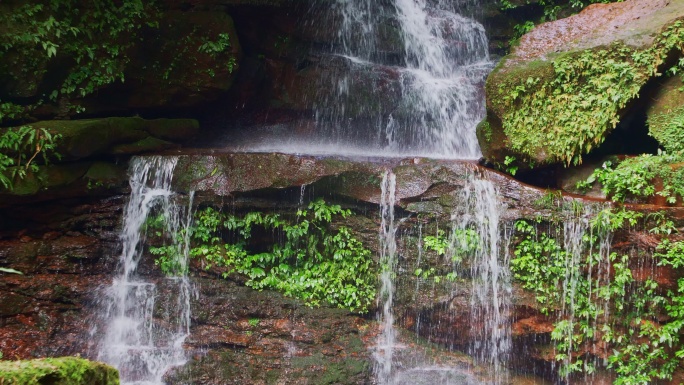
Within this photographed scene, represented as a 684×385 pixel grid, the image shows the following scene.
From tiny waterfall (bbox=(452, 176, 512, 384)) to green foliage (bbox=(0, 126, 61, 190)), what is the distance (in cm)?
579

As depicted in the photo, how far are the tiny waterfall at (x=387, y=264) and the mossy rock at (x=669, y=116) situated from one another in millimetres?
3616

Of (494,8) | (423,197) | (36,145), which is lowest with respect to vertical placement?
(423,197)

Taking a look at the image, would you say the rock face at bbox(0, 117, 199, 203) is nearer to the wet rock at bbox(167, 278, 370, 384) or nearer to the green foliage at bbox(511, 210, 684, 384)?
the wet rock at bbox(167, 278, 370, 384)

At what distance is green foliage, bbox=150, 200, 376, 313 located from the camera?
7574 millimetres

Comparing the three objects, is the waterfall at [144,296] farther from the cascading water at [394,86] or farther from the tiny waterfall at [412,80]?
the tiny waterfall at [412,80]

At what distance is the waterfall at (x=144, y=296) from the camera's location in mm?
7176

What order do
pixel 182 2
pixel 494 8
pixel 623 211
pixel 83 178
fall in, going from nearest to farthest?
pixel 623 211, pixel 83 178, pixel 182 2, pixel 494 8

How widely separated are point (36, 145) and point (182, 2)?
3.61 m

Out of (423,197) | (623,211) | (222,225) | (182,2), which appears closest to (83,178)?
(222,225)

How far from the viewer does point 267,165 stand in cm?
756

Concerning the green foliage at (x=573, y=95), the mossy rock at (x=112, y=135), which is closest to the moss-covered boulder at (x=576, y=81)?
the green foliage at (x=573, y=95)

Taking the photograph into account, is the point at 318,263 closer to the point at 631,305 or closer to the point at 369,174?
the point at 369,174

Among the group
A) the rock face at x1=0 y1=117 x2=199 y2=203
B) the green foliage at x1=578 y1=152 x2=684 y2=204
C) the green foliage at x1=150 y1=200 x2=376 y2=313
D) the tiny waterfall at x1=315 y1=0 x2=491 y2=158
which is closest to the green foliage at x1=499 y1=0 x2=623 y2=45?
the tiny waterfall at x1=315 y1=0 x2=491 y2=158

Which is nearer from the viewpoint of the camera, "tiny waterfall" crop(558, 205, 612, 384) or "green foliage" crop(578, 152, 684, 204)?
"green foliage" crop(578, 152, 684, 204)
